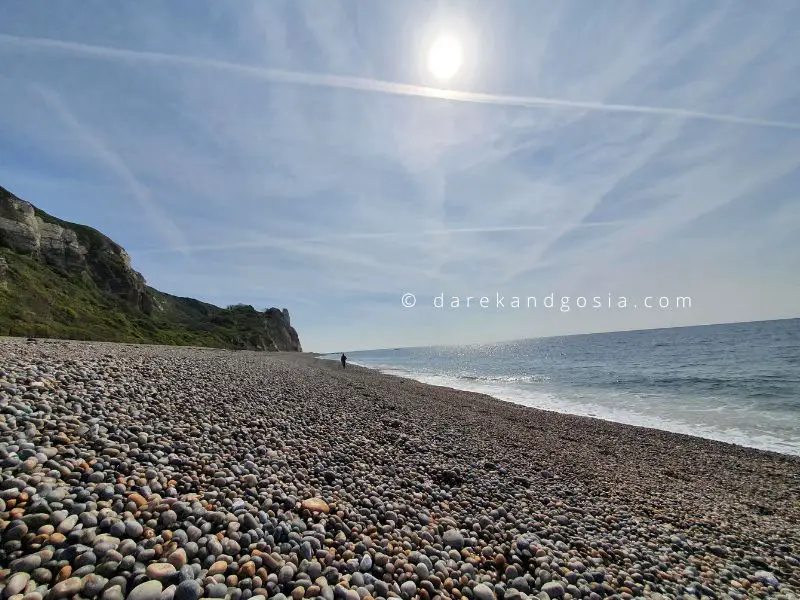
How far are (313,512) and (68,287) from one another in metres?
71.9

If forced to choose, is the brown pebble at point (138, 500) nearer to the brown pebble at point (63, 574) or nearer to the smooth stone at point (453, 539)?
the brown pebble at point (63, 574)

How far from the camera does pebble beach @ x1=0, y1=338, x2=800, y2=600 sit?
3.60m

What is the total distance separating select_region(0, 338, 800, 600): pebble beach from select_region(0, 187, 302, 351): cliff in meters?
38.6

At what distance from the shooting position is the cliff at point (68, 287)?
4166 centimetres

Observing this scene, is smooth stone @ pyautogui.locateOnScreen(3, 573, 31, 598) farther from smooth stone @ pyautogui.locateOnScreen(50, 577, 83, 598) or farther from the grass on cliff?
the grass on cliff

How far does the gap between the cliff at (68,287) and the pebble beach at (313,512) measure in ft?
127

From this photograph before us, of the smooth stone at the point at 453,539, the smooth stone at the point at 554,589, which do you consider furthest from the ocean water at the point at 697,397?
the smooth stone at the point at 453,539

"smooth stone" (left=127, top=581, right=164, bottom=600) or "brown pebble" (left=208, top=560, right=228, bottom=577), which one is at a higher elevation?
"smooth stone" (left=127, top=581, right=164, bottom=600)

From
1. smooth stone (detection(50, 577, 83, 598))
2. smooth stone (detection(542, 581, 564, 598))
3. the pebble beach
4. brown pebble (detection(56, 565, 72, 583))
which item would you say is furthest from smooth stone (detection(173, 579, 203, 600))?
smooth stone (detection(542, 581, 564, 598))

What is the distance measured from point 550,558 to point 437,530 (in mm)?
1578

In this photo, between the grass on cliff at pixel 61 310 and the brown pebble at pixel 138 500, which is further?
the grass on cliff at pixel 61 310

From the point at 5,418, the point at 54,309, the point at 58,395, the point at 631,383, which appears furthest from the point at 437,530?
the point at 54,309

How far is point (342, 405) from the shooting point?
14.2 meters

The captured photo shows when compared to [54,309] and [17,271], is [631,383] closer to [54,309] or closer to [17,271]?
[54,309]
